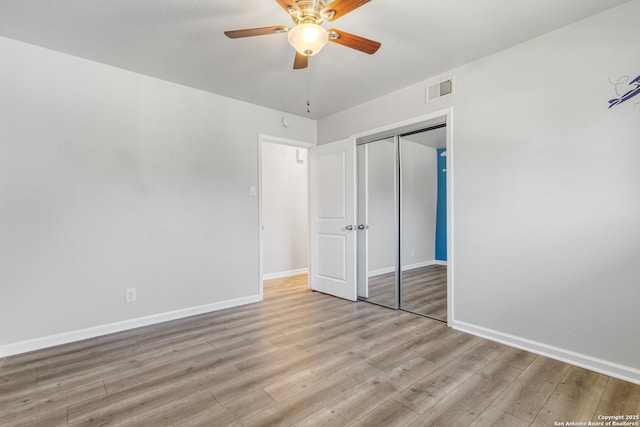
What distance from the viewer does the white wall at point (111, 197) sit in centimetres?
246

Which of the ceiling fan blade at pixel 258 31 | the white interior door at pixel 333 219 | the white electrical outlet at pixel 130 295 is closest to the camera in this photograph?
the ceiling fan blade at pixel 258 31

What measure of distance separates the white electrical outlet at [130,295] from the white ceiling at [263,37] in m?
2.20

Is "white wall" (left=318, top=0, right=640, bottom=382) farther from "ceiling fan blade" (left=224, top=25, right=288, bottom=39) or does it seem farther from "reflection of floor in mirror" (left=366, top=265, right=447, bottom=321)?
"ceiling fan blade" (left=224, top=25, right=288, bottom=39)

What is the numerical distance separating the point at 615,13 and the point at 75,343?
4985 mm

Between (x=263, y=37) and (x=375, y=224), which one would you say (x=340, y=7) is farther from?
Result: (x=375, y=224)

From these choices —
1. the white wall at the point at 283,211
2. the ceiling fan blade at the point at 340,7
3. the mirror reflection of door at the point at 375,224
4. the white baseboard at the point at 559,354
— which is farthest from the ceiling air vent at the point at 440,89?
the white wall at the point at 283,211

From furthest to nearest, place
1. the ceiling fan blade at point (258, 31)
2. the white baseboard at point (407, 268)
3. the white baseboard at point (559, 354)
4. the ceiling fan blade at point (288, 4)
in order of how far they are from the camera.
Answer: the white baseboard at point (407, 268) → the white baseboard at point (559, 354) → the ceiling fan blade at point (258, 31) → the ceiling fan blade at point (288, 4)

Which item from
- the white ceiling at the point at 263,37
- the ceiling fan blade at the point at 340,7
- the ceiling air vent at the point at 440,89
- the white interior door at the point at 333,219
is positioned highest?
the white ceiling at the point at 263,37

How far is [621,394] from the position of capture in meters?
1.82

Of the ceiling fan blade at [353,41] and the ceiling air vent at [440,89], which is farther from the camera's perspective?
the ceiling air vent at [440,89]

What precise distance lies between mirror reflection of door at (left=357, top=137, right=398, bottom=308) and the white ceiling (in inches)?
37.7

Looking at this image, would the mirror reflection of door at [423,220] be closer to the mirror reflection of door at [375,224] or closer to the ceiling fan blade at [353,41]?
the mirror reflection of door at [375,224]

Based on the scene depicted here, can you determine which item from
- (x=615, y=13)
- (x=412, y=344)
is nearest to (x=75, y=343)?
(x=412, y=344)

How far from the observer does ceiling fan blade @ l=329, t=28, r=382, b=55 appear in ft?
5.87
